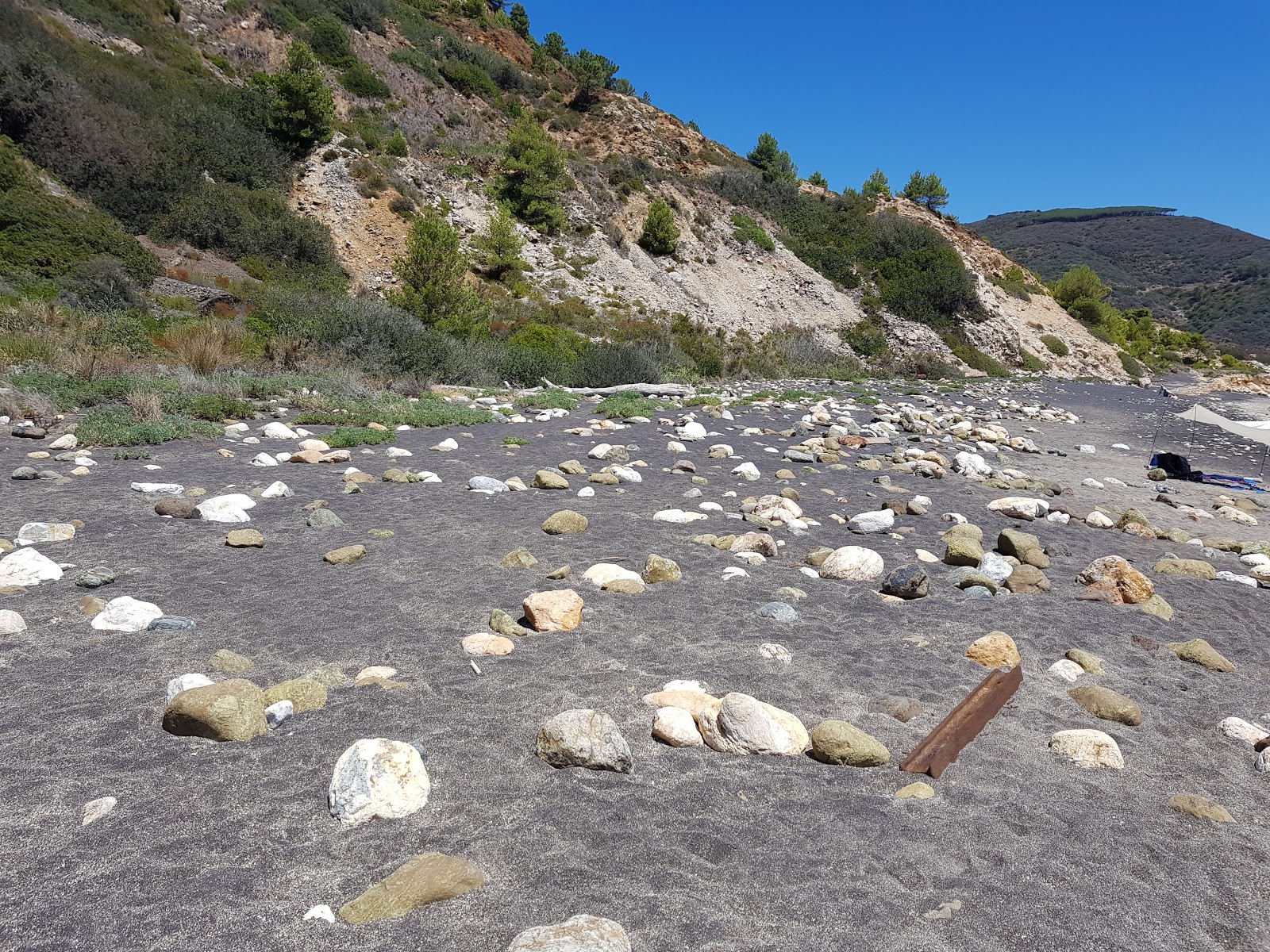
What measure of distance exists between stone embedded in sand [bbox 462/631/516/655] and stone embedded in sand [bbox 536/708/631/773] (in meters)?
0.68

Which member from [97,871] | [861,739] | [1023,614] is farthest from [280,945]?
[1023,614]

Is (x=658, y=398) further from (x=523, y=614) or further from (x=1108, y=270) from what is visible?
(x=1108, y=270)

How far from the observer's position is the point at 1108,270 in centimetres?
9356

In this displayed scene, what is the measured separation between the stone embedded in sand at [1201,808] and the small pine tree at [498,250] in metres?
25.0

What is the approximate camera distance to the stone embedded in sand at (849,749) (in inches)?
80.7

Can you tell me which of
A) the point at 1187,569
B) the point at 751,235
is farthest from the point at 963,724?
the point at 751,235

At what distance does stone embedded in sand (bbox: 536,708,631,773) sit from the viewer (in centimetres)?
195

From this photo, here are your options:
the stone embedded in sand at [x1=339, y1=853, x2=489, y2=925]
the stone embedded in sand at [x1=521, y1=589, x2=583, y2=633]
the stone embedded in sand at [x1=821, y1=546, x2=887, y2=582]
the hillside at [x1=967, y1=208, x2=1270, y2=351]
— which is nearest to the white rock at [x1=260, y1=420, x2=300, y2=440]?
the stone embedded in sand at [x1=521, y1=589, x2=583, y2=633]

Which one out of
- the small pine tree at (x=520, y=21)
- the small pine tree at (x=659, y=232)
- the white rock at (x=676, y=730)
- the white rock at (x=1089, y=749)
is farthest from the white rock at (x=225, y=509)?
the small pine tree at (x=520, y=21)

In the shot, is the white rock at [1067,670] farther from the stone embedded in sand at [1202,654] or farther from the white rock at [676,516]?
the white rock at [676,516]

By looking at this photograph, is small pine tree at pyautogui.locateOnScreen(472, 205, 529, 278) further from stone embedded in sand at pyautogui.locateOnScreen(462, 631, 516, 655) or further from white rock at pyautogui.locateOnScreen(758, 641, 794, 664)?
white rock at pyautogui.locateOnScreen(758, 641, 794, 664)

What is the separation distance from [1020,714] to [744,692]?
3.18 ft

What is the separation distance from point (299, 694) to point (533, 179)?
28903mm

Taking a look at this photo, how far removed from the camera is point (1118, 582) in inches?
139
